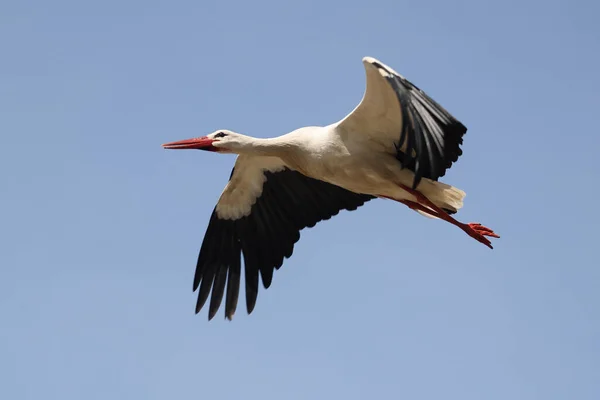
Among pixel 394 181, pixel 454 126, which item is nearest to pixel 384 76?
pixel 454 126

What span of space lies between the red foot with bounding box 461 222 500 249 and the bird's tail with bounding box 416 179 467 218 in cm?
25

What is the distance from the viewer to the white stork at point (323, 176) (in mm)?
9094

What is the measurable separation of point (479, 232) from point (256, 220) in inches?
90.6

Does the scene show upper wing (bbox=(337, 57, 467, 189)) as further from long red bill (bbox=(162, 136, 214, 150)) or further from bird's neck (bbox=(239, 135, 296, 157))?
long red bill (bbox=(162, 136, 214, 150))

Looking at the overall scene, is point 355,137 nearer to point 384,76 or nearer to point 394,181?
point 394,181

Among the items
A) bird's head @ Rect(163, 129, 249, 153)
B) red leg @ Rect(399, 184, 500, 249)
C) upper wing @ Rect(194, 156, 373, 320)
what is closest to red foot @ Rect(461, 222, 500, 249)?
red leg @ Rect(399, 184, 500, 249)

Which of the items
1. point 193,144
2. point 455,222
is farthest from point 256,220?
point 455,222

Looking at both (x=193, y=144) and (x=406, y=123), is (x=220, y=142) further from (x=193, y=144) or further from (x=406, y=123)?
(x=406, y=123)

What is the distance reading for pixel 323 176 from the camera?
10.2m

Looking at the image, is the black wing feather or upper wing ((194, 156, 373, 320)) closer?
the black wing feather

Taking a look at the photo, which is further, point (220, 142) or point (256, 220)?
point (256, 220)

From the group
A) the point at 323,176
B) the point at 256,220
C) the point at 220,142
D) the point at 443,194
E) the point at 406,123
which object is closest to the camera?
the point at 406,123

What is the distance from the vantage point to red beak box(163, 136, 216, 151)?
10.9 m

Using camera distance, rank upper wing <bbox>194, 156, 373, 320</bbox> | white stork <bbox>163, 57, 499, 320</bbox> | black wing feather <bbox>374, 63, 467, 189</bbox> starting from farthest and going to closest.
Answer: upper wing <bbox>194, 156, 373, 320</bbox> < white stork <bbox>163, 57, 499, 320</bbox> < black wing feather <bbox>374, 63, 467, 189</bbox>
